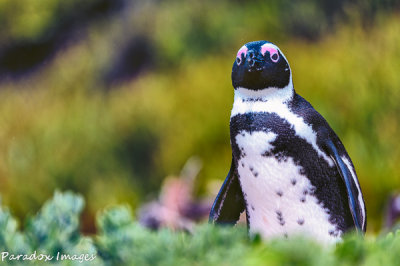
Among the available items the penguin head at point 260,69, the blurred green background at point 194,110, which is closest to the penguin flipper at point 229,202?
the penguin head at point 260,69

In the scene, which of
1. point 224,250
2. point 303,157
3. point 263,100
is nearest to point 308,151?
point 303,157

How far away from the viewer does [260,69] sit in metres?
0.90

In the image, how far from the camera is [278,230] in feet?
2.91

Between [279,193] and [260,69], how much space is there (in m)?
0.22

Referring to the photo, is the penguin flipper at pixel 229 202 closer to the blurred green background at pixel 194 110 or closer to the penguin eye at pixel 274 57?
the penguin eye at pixel 274 57

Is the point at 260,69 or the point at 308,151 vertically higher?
the point at 260,69

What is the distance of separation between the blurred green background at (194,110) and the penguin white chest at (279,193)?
1337 mm

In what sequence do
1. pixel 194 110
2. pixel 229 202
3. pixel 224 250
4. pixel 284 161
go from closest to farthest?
pixel 224 250, pixel 284 161, pixel 229 202, pixel 194 110

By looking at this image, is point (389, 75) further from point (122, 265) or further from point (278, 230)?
point (122, 265)

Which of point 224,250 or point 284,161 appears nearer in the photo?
point 224,250

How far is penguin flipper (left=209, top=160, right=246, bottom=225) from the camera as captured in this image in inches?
37.4

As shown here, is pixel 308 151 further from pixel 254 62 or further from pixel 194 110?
pixel 194 110

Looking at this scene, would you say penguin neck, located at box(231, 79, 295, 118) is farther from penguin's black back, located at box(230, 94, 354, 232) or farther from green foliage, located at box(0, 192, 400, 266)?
green foliage, located at box(0, 192, 400, 266)

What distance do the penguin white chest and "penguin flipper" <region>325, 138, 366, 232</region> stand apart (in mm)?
45
